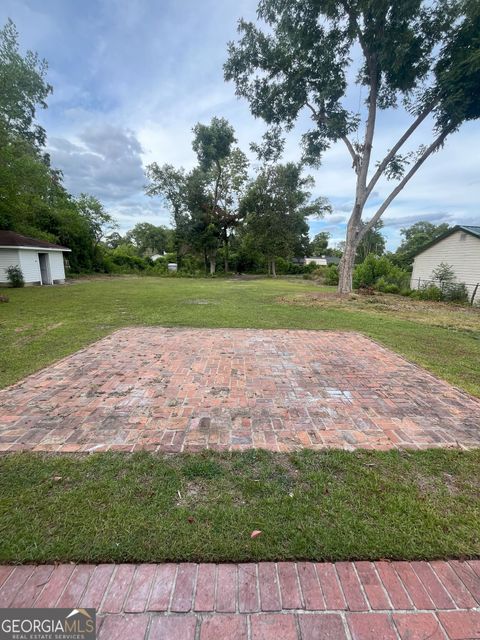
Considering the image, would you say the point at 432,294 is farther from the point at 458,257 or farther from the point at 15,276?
the point at 15,276

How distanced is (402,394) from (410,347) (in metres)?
2.26

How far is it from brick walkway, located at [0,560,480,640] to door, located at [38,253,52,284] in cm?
1886

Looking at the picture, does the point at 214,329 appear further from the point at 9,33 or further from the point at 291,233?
the point at 291,233

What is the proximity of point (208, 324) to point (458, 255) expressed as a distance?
537 inches

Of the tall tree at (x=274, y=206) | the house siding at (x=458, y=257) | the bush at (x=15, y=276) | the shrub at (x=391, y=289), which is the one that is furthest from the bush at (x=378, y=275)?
the bush at (x=15, y=276)

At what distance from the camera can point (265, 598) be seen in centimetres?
123

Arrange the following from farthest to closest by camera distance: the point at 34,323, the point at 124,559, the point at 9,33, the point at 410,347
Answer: the point at 9,33
the point at 34,323
the point at 410,347
the point at 124,559

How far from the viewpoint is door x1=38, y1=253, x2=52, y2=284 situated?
652 inches

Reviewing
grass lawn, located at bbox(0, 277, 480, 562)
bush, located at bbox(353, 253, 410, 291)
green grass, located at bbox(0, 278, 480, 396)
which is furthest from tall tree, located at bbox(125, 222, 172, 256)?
grass lawn, located at bbox(0, 277, 480, 562)

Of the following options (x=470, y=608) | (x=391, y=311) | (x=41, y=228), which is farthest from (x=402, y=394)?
(x=41, y=228)

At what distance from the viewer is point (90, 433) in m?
2.39

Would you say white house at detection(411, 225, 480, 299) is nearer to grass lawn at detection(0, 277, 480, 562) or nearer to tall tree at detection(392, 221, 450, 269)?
grass lawn at detection(0, 277, 480, 562)

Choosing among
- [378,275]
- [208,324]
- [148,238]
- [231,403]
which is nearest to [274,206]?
[378,275]

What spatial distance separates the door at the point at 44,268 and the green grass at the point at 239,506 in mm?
17900
